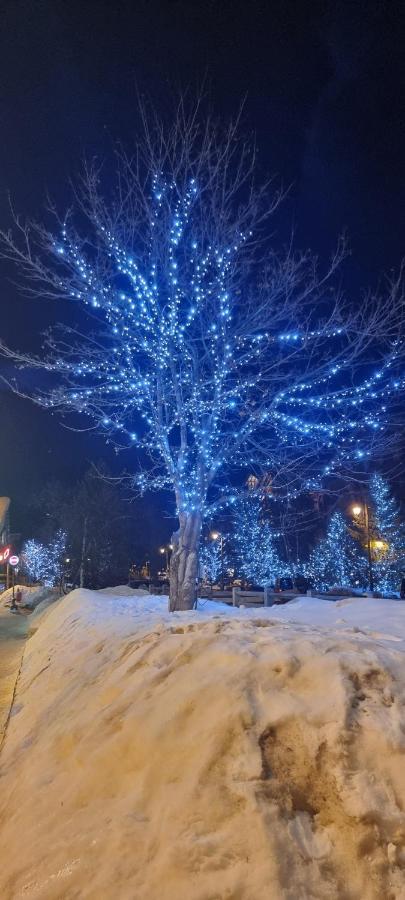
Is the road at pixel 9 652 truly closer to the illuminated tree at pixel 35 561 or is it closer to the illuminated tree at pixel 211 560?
the illuminated tree at pixel 211 560

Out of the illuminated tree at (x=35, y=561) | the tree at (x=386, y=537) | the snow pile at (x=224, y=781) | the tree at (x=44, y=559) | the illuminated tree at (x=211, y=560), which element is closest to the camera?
the snow pile at (x=224, y=781)

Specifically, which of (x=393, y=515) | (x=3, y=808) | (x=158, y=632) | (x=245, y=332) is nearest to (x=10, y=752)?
(x=3, y=808)

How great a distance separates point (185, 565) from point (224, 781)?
9158mm

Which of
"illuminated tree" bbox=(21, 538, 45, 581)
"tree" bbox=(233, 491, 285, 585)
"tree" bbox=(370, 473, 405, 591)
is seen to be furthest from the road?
"illuminated tree" bbox=(21, 538, 45, 581)

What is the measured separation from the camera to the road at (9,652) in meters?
7.65

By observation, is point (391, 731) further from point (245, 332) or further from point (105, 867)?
point (245, 332)

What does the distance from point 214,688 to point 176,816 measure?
3.07 feet

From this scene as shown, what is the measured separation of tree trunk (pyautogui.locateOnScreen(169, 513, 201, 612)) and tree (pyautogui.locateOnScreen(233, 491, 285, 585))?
27.8m

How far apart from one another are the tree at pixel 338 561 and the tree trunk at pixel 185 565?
26.6 m

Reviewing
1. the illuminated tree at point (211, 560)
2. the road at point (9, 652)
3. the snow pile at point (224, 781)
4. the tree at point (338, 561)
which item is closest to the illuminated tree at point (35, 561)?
the illuminated tree at point (211, 560)

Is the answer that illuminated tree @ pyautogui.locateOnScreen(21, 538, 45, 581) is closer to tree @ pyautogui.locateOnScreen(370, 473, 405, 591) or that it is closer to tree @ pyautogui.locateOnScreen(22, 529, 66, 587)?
tree @ pyautogui.locateOnScreen(22, 529, 66, 587)

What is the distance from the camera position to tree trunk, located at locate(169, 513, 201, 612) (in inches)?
464

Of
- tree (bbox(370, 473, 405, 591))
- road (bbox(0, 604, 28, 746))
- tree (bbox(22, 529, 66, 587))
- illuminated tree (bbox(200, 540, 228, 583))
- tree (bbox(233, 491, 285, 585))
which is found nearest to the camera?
road (bbox(0, 604, 28, 746))

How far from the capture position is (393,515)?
33.4 m
